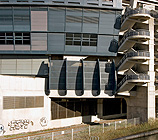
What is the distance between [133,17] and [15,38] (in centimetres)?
1873

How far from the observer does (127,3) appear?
40812 mm

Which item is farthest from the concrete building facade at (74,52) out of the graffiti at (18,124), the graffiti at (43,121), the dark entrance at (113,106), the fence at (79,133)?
the dark entrance at (113,106)

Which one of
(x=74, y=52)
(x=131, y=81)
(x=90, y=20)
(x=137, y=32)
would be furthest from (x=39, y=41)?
(x=131, y=81)

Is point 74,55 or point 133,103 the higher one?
point 74,55

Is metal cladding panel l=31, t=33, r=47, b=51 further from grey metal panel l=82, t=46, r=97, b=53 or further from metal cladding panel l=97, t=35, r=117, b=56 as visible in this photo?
metal cladding panel l=97, t=35, r=117, b=56

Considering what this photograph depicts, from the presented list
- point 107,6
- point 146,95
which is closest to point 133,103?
point 146,95

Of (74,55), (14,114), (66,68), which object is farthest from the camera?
(74,55)

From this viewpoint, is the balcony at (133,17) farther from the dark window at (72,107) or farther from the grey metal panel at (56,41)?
the dark window at (72,107)

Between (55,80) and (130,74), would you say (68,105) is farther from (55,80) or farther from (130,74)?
(130,74)

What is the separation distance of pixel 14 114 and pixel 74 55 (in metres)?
13.2

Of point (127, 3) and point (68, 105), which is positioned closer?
point (68, 105)

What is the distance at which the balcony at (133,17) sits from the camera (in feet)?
110

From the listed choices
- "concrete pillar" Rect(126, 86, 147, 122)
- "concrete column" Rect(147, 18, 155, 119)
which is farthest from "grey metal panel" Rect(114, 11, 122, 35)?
"concrete pillar" Rect(126, 86, 147, 122)

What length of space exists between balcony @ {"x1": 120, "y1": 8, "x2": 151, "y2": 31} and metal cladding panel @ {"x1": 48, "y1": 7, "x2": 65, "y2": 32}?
972 cm
